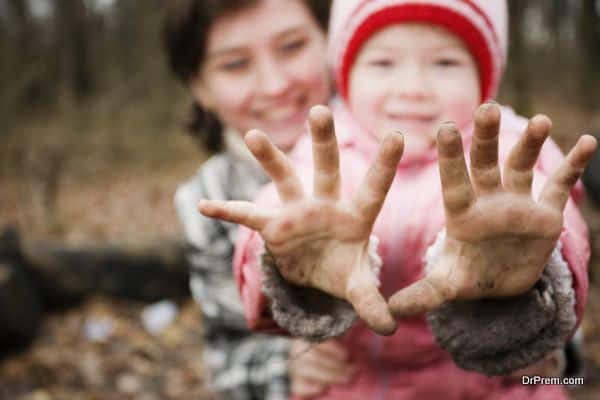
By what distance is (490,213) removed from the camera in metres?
0.83

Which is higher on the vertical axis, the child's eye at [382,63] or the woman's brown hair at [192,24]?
the woman's brown hair at [192,24]

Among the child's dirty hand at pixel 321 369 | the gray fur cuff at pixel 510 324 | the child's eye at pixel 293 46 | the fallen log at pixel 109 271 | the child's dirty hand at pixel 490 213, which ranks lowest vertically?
the fallen log at pixel 109 271

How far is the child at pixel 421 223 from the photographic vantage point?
A: 830mm

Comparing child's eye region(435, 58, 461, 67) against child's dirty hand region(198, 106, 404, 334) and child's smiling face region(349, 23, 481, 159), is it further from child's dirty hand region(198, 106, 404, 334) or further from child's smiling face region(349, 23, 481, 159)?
child's dirty hand region(198, 106, 404, 334)

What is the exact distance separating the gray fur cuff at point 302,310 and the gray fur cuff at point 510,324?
0.16 meters

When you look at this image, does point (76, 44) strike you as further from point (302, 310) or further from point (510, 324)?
point (510, 324)

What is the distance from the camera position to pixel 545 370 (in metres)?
1.38

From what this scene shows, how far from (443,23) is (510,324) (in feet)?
1.96

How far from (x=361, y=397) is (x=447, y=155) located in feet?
2.35

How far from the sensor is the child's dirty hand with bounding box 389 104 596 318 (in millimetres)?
793

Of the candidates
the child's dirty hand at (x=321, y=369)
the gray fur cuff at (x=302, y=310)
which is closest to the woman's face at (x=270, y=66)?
the child's dirty hand at (x=321, y=369)

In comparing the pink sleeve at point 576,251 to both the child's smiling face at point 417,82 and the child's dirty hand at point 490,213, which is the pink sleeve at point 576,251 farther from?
the child's smiling face at point 417,82

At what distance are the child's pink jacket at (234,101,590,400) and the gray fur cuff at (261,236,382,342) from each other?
0.14 feet

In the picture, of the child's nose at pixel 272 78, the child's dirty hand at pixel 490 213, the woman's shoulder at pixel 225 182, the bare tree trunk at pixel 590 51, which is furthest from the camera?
the bare tree trunk at pixel 590 51
